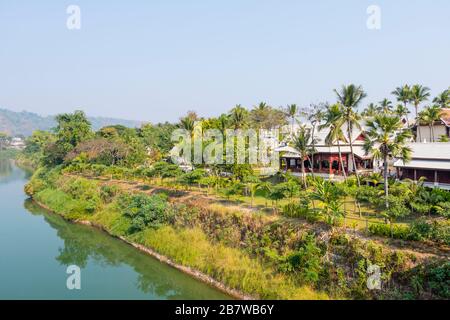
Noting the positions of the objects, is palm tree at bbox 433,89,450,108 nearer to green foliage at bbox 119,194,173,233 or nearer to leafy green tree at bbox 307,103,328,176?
leafy green tree at bbox 307,103,328,176

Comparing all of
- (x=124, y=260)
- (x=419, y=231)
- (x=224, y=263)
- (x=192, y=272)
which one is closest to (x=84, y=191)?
(x=124, y=260)

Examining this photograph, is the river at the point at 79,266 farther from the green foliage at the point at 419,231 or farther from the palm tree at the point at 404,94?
the palm tree at the point at 404,94

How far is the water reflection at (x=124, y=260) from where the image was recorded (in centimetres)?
1969

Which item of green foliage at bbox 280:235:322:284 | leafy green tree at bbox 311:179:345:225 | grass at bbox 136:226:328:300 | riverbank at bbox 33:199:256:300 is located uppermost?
leafy green tree at bbox 311:179:345:225

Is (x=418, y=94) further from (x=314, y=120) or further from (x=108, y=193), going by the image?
(x=108, y=193)

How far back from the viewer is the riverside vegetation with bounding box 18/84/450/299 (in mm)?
16344

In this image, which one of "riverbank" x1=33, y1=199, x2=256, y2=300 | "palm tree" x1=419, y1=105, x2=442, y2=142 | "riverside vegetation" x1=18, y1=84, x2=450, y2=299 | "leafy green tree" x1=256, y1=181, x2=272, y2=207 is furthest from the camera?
"palm tree" x1=419, y1=105, x2=442, y2=142

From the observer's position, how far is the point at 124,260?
24625mm

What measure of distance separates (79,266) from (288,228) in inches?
588

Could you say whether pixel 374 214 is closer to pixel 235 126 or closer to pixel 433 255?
pixel 433 255

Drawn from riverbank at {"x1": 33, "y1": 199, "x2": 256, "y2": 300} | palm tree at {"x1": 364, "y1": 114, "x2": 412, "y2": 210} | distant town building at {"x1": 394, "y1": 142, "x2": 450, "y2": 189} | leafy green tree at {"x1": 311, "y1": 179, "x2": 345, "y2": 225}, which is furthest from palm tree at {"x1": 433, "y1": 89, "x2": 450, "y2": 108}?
riverbank at {"x1": 33, "y1": 199, "x2": 256, "y2": 300}
